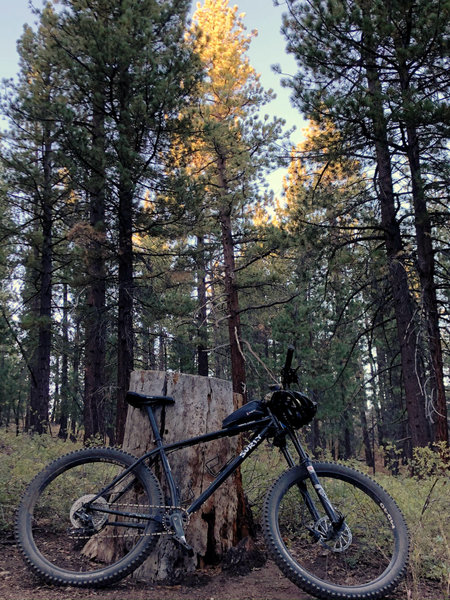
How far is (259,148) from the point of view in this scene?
15250mm

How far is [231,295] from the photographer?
47.2 feet

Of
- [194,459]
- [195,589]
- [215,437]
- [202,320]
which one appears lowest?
[195,589]

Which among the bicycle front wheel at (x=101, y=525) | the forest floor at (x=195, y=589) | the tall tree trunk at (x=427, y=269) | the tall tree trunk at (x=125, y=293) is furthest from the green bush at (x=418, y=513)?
the tall tree trunk at (x=125, y=293)

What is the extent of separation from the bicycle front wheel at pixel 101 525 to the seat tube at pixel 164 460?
0.09 meters

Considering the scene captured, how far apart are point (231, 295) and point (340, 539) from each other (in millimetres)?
11690

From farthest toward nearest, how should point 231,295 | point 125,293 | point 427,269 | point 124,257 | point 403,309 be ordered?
point 231,295 → point 124,257 → point 125,293 → point 403,309 → point 427,269

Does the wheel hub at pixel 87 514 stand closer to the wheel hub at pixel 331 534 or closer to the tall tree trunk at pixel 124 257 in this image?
the wheel hub at pixel 331 534

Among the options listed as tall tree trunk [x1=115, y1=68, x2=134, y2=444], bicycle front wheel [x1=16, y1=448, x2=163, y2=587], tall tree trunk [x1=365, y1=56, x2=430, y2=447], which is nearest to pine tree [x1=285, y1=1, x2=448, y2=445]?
tall tree trunk [x1=365, y1=56, x2=430, y2=447]

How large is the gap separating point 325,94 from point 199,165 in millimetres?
9150

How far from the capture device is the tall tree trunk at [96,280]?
34.3 ft

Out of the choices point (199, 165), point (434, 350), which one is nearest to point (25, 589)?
point (434, 350)

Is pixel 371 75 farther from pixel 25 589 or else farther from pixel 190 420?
pixel 25 589

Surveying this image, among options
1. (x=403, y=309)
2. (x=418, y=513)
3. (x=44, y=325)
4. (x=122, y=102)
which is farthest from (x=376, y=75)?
(x=44, y=325)

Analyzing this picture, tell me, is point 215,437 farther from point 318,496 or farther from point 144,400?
point 318,496
